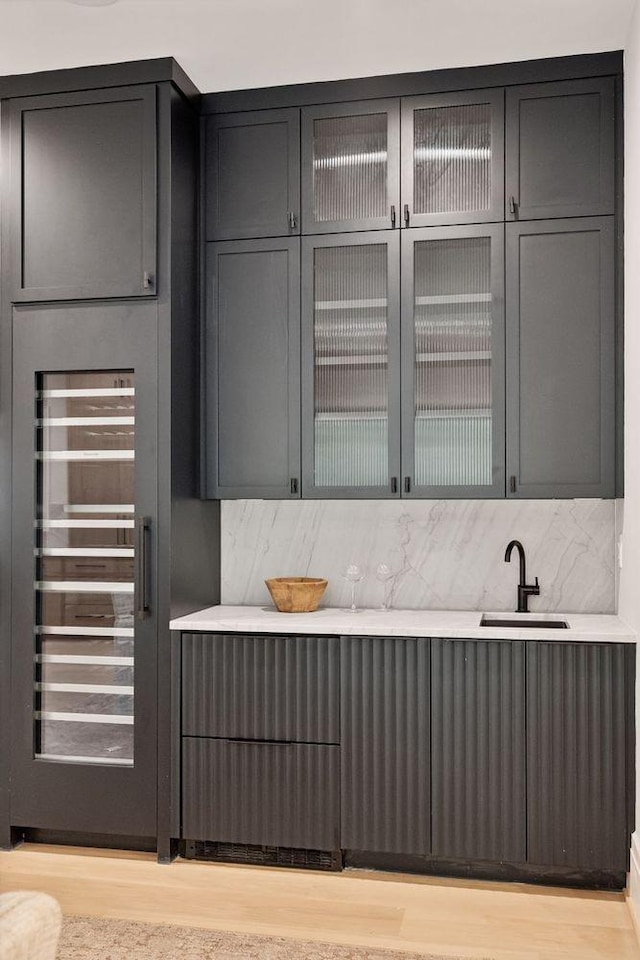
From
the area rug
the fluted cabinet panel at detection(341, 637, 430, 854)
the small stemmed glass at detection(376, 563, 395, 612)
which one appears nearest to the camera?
the area rug

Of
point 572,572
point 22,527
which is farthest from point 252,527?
point 572,572

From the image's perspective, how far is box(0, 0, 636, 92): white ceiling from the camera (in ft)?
9.61

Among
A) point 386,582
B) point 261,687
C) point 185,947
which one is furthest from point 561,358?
point 185,947

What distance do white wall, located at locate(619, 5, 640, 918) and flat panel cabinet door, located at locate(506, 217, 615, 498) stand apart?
0.12 meters

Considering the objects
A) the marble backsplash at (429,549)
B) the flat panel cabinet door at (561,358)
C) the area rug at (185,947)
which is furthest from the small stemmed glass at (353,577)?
the area rug at (185,947)

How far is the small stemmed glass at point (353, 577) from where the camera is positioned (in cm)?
357

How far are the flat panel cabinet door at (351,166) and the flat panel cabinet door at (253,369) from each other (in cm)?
20

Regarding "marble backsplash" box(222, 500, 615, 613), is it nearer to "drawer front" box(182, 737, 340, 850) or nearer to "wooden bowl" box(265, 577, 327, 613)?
"wooden bowl" box(265, 577, 327, 613)

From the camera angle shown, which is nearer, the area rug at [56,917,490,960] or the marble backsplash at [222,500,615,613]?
the area rug at [56,917,490,960]

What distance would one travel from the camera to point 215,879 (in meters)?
3.13

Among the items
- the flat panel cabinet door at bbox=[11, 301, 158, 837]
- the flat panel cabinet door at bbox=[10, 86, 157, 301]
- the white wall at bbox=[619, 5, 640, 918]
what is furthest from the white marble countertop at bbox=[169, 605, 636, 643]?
the flat panel cabinet door at bbox=[10, 86, 157, 301]

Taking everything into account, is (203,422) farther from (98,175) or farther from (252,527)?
(98,175)

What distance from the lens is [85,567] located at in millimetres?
3375

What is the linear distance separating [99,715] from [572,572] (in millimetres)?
1916
